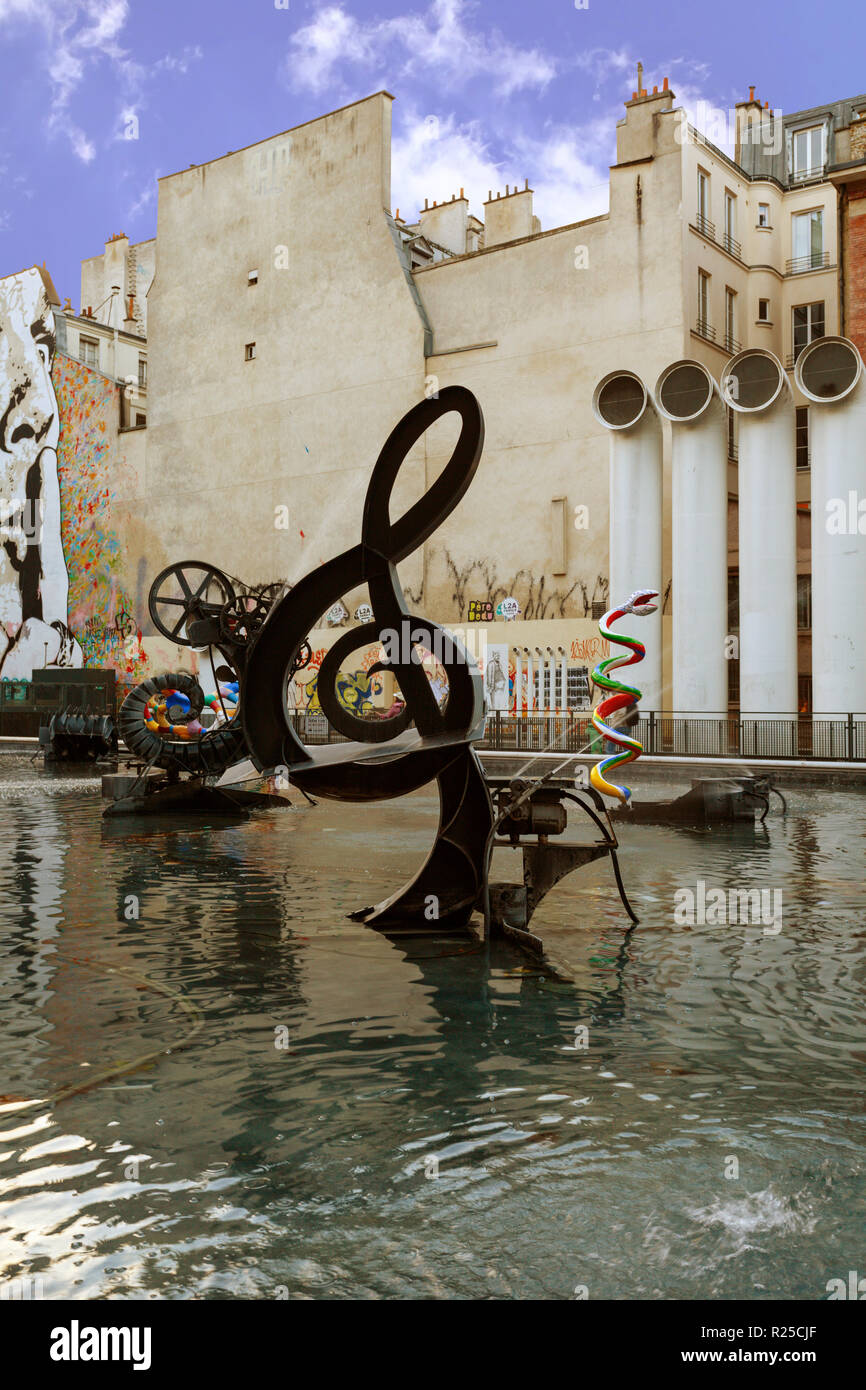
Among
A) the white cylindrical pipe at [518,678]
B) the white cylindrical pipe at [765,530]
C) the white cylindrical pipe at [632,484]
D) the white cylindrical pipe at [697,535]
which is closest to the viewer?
the white cylindrical pipe at [765,530]

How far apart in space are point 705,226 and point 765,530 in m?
11.7

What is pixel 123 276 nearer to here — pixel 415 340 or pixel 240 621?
pixel 415 340

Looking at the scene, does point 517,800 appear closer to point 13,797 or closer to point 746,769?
point 13,797

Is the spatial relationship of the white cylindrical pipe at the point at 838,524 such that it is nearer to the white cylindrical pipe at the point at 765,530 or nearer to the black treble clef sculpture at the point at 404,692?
the white cylindrical pipe at the point at 765,530

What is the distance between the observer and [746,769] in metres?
25.3

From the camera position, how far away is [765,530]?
2830 cm

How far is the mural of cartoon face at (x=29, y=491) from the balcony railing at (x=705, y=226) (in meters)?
29.9

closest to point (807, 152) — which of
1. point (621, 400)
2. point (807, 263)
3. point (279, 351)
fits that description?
point (807, 263)

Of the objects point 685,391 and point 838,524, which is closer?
point 838,524

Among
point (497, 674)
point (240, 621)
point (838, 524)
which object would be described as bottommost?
point (497, 674)

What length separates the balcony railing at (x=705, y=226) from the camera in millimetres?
34000

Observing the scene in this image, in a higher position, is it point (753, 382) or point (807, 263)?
point (807, 263)

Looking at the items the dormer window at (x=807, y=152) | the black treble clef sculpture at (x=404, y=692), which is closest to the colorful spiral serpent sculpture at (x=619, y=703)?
the black treble clef sculpture at (x=404, y=692)
